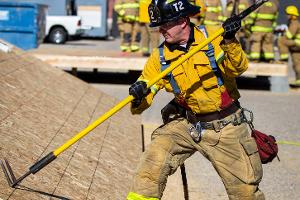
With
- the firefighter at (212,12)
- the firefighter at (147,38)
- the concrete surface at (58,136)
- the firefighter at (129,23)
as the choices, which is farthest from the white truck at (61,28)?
the concrete surface at (58,136)

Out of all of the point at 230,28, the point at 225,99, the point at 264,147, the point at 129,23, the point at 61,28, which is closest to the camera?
the point at 230,28

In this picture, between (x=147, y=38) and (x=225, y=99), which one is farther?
(x=147, y=38)

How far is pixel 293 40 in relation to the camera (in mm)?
14133

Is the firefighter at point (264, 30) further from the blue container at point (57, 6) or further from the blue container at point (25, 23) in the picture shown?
the blue container at point (57, 6)

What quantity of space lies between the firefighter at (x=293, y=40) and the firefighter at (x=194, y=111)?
988 cm

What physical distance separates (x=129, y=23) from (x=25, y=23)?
3762 mm

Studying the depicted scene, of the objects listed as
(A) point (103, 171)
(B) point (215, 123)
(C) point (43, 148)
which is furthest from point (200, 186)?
(B) point (215, 123)

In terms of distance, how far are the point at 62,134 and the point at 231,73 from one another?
261 cm

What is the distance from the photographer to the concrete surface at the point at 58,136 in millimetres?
5027

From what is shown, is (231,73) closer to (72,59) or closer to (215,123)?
(215,123)

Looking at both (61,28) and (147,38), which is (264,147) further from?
(61,28)

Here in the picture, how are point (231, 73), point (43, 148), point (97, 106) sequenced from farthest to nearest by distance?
point (97, 106)
point (43, 148)
point (231, 73)

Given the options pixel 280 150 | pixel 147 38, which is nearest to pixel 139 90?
pixel 280 150

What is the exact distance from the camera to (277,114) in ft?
37.4
